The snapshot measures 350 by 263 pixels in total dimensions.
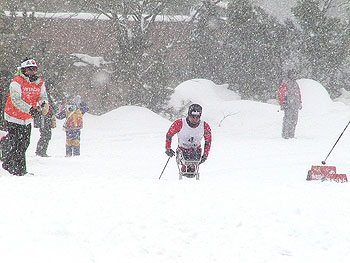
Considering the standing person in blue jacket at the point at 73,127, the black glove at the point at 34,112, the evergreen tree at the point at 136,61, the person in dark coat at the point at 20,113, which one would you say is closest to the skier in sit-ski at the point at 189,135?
the black glove at the point at 34,112

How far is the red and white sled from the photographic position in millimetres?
6949

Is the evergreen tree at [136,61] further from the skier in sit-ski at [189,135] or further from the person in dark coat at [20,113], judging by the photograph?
the person in dark coat at [20,113]

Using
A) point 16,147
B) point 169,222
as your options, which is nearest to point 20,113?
point 16,147

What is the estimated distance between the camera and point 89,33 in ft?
68.8

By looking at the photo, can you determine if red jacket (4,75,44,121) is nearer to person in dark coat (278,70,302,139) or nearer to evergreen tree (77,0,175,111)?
person in dark coat (278,70,302,139)

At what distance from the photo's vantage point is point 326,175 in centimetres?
705

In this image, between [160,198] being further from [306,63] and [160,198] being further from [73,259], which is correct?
[306,63]

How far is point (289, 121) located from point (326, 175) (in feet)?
20.9

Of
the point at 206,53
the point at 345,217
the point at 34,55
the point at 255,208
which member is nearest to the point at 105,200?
the point at 255,208

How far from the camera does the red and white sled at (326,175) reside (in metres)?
6.95

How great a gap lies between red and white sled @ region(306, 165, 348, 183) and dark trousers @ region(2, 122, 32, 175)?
4.39 meters

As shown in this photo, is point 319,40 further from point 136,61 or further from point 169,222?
point 169,222

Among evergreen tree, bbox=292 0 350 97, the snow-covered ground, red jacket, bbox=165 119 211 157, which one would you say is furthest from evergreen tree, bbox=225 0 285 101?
red jacket, bbox=165 119 211 157

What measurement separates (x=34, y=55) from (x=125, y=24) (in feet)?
18.4
